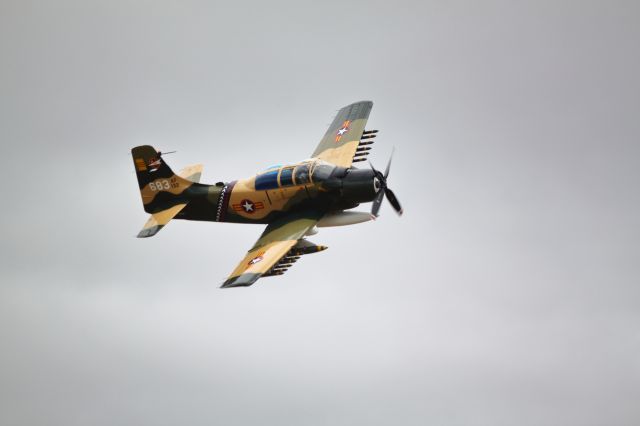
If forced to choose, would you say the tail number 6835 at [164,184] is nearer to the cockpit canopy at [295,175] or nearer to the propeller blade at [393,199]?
the cockpit canopy at [295,175]

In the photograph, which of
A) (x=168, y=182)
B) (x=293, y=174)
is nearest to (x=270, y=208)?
(x=293, y=174)

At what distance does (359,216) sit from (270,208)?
4188 millimetres

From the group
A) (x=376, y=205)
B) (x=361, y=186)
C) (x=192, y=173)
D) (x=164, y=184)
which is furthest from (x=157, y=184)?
(x=376, y=205)

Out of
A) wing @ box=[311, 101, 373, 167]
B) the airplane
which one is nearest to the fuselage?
the airplane

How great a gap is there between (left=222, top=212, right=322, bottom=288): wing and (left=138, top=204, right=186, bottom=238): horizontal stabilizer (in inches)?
193

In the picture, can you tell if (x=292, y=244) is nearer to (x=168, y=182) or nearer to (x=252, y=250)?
(x=252, y=250)

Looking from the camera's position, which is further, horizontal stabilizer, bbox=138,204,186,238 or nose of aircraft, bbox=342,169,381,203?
horizontal stabilizer, bbox=138,204,186,238

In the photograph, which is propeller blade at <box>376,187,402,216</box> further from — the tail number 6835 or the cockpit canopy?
the tail number 6835

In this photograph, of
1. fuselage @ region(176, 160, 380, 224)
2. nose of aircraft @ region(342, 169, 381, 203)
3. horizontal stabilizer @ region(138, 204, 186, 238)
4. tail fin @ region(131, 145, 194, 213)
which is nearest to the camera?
nose of aircraft @ region(342, 169, 381, 203)

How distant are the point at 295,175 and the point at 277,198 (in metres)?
1.36

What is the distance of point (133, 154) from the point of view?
54.2 m

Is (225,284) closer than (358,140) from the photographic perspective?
Yes

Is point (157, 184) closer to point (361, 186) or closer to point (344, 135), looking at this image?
point (344, 135)

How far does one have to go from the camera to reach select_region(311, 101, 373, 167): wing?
5431cm
